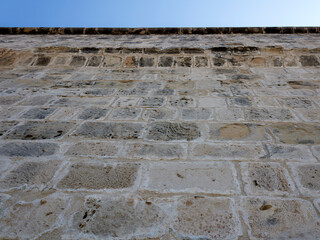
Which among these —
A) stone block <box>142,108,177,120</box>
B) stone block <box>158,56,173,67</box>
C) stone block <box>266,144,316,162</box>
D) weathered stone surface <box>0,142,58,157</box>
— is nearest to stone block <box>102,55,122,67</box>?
Result: stone block <box>158,56,173,67</box>

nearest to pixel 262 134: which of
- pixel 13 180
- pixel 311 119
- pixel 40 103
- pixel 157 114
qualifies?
pixel 311 119

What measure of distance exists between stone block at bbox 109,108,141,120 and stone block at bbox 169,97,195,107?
0.40 m

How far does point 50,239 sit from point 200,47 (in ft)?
11.6

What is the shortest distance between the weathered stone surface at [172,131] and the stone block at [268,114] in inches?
22.0

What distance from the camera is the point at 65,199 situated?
4.41 ft

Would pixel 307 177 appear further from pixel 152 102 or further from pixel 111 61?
pixel 111 61

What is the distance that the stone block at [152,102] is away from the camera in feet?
8.25

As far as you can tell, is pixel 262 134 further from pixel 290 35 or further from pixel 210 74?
pixel 290 35

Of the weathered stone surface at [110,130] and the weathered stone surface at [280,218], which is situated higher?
the weathered stone surface at [110,130]

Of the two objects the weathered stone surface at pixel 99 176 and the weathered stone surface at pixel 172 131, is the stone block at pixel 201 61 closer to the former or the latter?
the weathered stone surface at pixel 172 131

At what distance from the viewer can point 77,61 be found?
12.5 feet

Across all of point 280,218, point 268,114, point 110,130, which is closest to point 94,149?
point 110,130

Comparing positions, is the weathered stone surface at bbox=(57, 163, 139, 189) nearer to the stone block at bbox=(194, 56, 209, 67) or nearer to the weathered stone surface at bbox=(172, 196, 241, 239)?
the weathered stone surface at bbox=(172, 196, 241, 239)

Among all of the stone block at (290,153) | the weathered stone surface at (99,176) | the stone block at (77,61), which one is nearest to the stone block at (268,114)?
the stone block at (290,153)
